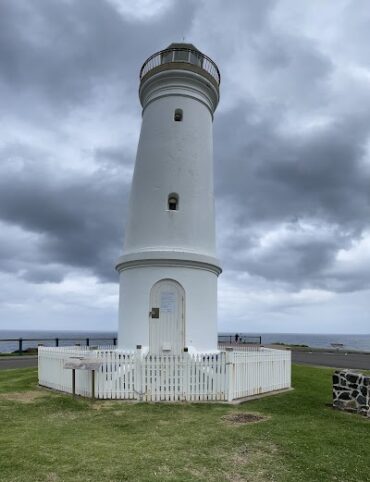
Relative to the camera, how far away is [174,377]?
11172mm

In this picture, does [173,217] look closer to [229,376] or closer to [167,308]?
[167,308]

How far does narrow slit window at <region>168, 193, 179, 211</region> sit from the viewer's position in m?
14.6

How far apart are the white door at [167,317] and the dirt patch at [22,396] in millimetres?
3487

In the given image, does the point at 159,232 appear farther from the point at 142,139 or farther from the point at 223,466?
the point at 223,466

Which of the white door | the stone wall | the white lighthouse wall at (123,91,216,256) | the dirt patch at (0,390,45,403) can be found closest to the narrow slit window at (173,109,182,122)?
the white lighthouse wall at (123,91,216,256)

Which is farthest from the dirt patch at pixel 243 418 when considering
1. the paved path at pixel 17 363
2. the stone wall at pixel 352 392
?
the paved path at pixel 17 363

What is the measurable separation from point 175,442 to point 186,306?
636cm

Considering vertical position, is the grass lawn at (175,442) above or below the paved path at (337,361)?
above

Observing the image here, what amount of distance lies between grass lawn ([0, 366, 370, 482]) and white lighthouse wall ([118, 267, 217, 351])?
2969 mm

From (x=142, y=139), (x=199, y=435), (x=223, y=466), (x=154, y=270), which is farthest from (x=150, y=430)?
(x=142, y=139)

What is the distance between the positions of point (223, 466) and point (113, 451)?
5.73 feet

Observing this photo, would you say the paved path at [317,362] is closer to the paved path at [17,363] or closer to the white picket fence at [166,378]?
the paved path at [17,363]

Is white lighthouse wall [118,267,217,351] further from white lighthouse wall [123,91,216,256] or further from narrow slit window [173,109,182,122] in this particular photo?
narrow slit window [173,109,182,122]

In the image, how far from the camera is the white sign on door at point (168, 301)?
13.5 metres
